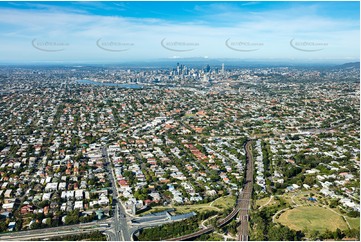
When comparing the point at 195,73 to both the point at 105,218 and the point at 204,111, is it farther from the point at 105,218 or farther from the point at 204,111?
the point at 105,218

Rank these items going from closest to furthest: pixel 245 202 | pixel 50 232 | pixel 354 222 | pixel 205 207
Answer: pixel 50 232
pixel 354 222
pixel 205 207
pixel 245 202

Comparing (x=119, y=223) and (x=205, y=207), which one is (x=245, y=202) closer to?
(x=205, y=207)

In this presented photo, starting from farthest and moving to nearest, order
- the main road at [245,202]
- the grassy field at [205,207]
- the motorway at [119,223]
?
the grassy field at [205,207], the main road at [245,202], the motorway at [119,223]

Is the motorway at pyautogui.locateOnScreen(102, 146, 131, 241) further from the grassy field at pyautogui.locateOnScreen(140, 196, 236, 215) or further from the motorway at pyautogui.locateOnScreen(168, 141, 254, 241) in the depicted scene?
the motorway at pyautogui.locateOnScreen(168, 141, 254, 241)

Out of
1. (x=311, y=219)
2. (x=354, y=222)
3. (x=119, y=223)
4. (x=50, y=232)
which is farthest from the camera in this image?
(x=311, y=219)

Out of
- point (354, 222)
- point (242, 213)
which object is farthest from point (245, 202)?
point (354, 222)

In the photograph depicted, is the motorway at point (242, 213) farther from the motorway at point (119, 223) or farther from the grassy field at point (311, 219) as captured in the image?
the motorway at point (119, 223)

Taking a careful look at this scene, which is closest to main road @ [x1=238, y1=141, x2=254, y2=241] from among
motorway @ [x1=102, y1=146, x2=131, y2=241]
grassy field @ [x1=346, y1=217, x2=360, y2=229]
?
grassy field @ [x1=346, y1=217, x2=360, y2=229]

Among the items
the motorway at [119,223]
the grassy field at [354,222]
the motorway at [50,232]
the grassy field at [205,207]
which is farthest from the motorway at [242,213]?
the grassy field at [354,222]

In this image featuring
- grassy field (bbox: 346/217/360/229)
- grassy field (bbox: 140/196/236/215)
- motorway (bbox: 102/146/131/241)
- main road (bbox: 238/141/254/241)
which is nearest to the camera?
motorway (bbox: 102/146/131/241)

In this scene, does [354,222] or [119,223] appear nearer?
[119,223]
